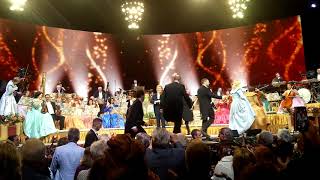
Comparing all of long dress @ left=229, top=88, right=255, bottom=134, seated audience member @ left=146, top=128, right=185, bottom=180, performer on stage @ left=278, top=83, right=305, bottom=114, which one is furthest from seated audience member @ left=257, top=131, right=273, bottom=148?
performer on stage @ left=278, top=83, right=305, bottom=114

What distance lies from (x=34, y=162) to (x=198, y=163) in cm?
123

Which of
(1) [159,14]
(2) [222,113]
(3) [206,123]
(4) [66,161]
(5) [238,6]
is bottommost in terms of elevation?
(4) [66,161]

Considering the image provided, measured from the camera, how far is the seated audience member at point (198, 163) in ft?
7.74

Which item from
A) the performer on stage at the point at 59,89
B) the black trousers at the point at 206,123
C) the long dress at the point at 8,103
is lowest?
the black trousers at the point at 206,123

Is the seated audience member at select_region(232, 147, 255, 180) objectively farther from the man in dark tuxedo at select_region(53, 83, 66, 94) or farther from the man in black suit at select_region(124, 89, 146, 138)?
the man in dark tuxedo at select_region(53, 83, 66, 94)

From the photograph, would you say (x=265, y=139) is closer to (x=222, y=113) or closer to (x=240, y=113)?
(x=240, y=113)

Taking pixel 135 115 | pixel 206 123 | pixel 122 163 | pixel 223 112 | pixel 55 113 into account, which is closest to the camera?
pixel 122 163

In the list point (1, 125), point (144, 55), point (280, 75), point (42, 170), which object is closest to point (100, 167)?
point (42, 170)

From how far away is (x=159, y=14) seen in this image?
1636cm

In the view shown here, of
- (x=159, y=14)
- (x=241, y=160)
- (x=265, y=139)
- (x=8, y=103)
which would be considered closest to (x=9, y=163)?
(x=241, y=160)

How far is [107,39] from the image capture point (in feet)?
51.7

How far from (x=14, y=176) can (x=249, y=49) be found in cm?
1373

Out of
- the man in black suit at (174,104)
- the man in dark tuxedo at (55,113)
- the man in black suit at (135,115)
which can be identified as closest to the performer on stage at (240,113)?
the man in black suit at (174,104)

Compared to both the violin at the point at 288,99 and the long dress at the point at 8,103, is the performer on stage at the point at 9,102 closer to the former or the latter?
the long dress at the point at 8,103
